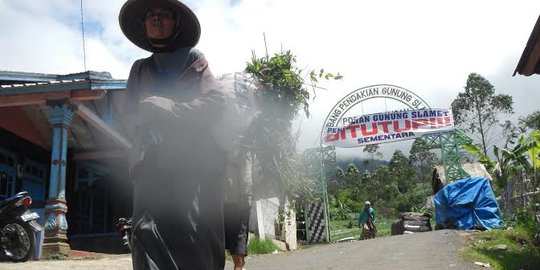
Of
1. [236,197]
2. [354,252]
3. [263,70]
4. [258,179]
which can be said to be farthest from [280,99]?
[354,252]

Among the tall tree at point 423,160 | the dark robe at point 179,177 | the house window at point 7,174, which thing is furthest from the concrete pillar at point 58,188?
the tall tree at point 423,160

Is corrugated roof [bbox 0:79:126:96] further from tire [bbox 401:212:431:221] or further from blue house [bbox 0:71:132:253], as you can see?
A: tire [bbox 401:212:431:221]

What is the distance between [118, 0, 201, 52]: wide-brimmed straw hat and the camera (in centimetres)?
226

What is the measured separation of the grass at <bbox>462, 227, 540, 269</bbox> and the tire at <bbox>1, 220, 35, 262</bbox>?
247 inches

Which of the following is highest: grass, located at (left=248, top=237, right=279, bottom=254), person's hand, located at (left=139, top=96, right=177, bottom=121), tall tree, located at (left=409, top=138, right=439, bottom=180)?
tall tree, located at (left=409, top=138, right=439, bottom=180)

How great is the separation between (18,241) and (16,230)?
163 millimetres

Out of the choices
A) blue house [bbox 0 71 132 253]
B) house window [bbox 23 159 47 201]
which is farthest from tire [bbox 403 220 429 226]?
house window [bbox 23 159 47 201]

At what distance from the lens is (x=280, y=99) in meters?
5.14

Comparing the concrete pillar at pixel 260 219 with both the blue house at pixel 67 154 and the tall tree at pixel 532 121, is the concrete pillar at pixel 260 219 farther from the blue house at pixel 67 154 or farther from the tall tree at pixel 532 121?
the tall tree at pixel 532 121

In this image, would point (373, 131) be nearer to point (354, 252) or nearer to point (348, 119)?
point (348, 119)

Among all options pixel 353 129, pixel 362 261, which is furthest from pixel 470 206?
pixel 362 261

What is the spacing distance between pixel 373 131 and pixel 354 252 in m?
11.6

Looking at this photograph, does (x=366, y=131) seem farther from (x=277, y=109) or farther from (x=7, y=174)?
(x=277, y=109)

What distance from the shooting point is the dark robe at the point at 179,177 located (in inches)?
75.3
